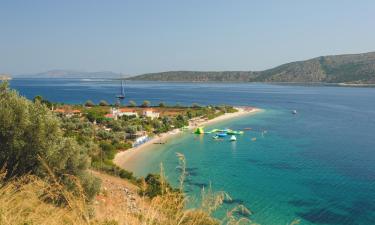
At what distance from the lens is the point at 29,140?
12094 mm

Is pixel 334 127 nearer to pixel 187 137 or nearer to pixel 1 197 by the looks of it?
pixel 187 137

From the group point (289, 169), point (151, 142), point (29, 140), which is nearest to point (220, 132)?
point (151, 142)

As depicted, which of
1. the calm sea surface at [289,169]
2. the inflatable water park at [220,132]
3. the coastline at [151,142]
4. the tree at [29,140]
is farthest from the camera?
the inflatable water park at [220,132]

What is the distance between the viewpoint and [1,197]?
18.5ft

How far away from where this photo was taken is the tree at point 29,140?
11.6m

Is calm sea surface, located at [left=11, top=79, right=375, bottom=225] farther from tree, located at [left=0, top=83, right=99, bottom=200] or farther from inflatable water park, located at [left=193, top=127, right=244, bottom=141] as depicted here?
tree, located at [left=0, top=83, right=99, bottom=200]

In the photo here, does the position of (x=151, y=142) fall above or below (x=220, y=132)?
above

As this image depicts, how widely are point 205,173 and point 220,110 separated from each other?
5033cm

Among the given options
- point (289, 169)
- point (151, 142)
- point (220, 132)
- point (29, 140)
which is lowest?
point (220, 132)

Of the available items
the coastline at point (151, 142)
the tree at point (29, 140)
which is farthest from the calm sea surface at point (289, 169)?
the tree at point (29, 140)

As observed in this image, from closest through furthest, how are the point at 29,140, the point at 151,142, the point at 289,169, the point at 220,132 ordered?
the point at 29,140 < the point at 289,169 < the point at 151,142 < the point at 220,132

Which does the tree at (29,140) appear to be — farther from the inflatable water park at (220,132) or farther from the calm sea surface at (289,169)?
the inflatable water park at (220,132)

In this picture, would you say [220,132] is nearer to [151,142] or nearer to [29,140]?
[151,142]

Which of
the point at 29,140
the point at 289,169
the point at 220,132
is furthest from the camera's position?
the point at 220,132
